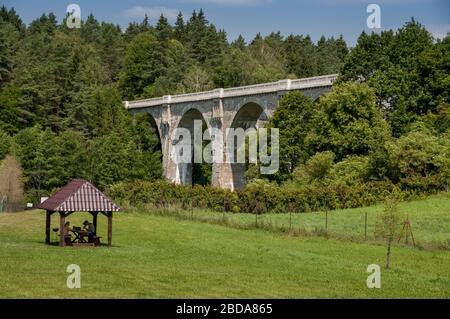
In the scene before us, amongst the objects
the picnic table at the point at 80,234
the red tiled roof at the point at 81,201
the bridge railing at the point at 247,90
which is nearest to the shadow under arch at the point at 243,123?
the bridge railing at the point at 247,90

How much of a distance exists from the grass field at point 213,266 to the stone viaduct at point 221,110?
2952 centimetres

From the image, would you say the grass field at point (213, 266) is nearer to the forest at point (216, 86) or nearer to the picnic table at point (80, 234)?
the picnic table at point (80, 234)

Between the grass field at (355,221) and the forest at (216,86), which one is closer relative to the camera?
the grass field at (355,221)

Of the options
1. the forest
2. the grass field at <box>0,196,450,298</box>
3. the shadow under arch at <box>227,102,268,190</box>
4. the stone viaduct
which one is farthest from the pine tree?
the grass field at <box>0,196,450,298</box>

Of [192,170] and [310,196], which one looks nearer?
[310,196]

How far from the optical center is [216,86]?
101 m

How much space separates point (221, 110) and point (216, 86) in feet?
85.6

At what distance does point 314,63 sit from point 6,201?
70.2 meters

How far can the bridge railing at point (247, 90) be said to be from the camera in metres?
60.6

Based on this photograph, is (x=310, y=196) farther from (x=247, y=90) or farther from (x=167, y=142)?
(x=167, y=142)

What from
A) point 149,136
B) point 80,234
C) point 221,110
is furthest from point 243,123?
point 80,234

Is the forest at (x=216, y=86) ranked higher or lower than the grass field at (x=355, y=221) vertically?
higher
